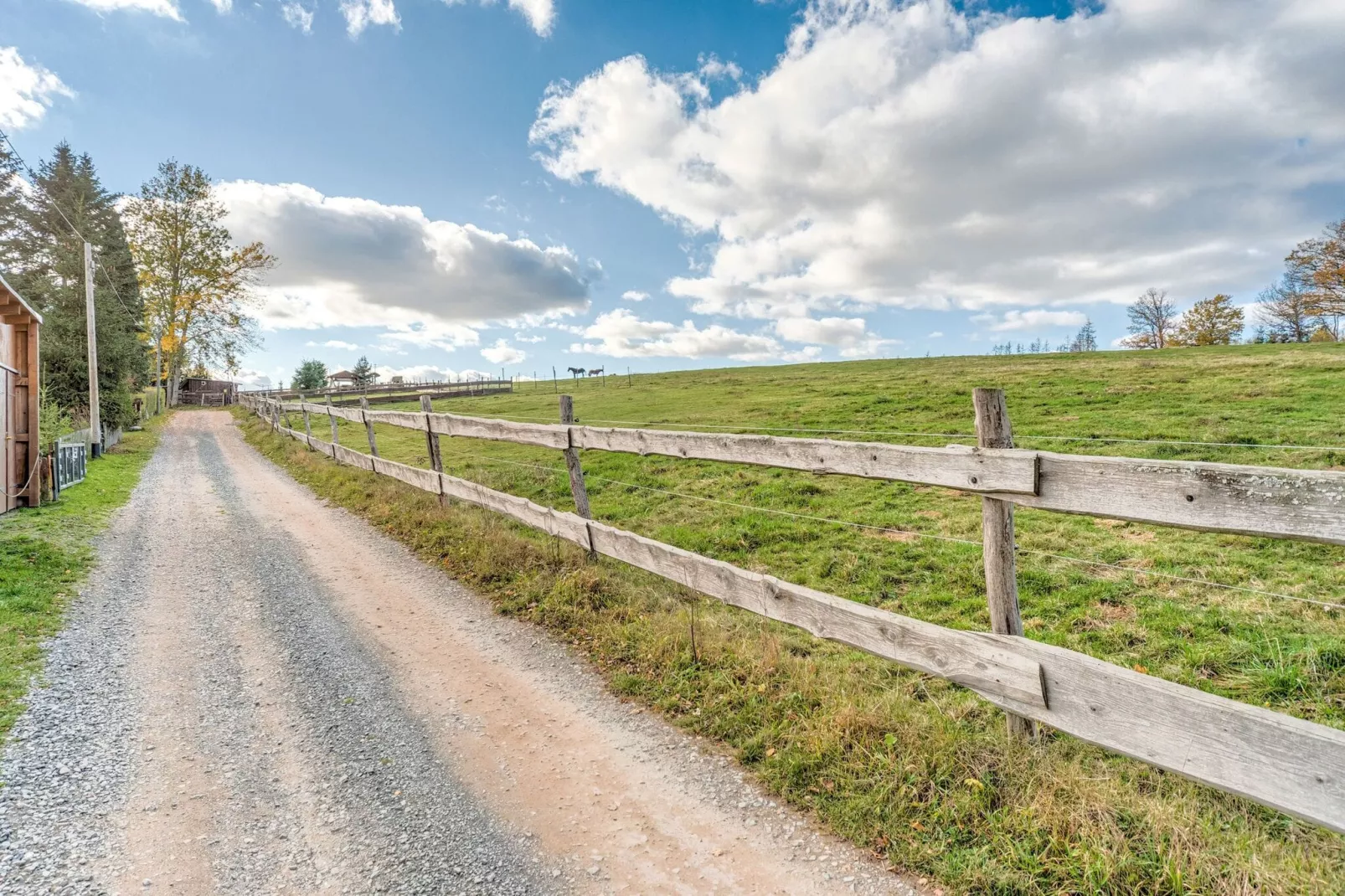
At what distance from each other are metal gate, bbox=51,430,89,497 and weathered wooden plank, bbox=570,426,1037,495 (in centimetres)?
1176

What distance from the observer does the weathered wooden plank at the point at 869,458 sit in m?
2.83

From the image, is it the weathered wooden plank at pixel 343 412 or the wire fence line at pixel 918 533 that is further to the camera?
the weathered wooden plank at pixel 343 412

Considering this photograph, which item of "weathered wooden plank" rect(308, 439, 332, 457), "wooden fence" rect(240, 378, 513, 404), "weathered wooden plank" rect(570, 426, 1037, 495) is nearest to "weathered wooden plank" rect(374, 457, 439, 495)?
"weathered wooden plank" rect(308, 439, 332, 457)

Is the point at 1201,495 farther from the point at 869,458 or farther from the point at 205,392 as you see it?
the point at 205,392

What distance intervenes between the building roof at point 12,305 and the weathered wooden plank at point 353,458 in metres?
5.33

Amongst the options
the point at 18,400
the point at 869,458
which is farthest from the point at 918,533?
the point at 18,400

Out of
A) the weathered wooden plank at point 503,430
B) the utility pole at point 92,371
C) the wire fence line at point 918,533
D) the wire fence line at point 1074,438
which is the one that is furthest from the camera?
the utility pole at point 92,371

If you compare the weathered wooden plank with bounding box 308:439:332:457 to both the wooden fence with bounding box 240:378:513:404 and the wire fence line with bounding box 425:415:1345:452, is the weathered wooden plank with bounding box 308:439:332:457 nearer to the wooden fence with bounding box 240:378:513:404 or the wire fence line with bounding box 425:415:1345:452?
the wire fence line with bounding box 425:415:1345:452

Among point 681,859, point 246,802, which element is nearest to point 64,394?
point 246,802

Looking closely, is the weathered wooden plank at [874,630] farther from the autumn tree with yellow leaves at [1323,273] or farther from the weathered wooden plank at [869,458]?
the autumn tree with yellow leaves at [1323,273]

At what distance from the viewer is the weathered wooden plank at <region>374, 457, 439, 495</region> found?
8648 mm

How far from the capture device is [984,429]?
3008 mm

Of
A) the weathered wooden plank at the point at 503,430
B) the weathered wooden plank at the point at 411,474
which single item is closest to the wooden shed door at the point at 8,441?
the weathered wooden plank at the point at 411,474

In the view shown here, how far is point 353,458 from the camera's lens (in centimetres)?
1235
